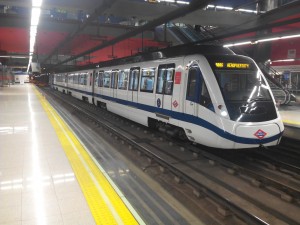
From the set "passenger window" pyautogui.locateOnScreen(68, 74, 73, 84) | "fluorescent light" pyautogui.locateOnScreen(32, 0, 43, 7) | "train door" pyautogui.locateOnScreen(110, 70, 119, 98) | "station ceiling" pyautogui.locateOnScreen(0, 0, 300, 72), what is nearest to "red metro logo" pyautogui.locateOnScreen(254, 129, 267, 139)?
"station ceiling" pyautogui.locateOnScreen(0, 0, 300, 72)

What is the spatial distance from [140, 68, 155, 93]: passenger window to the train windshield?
8.62ft

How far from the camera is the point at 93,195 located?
14.6 feet

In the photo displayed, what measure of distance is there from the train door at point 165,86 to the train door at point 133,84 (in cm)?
167

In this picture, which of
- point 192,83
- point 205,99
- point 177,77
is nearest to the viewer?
point 205,99

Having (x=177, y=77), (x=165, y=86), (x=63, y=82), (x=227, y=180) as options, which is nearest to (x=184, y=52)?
(x=177, y=77)

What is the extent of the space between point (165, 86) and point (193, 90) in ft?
4.52

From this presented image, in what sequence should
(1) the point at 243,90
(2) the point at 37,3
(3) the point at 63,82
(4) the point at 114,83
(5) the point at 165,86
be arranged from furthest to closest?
(3) the point at 63,82 < (4) the point at 114,83 < (2) the point at 37,3 < (5) the point at 165,86 < (1) the point at 243,90

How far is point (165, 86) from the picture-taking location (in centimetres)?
823

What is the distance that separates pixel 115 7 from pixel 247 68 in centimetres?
637

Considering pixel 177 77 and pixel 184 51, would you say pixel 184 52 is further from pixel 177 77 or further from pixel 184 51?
pixel 177 77

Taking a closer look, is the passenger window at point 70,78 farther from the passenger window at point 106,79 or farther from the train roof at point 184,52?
the train roof at point 184,52

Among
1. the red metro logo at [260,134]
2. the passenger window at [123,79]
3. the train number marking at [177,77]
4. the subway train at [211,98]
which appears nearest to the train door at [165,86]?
the subway train at [211,98]

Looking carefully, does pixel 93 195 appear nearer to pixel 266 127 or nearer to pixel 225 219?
pixel 225 219

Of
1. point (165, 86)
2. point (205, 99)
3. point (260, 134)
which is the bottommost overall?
point (260, 134)
